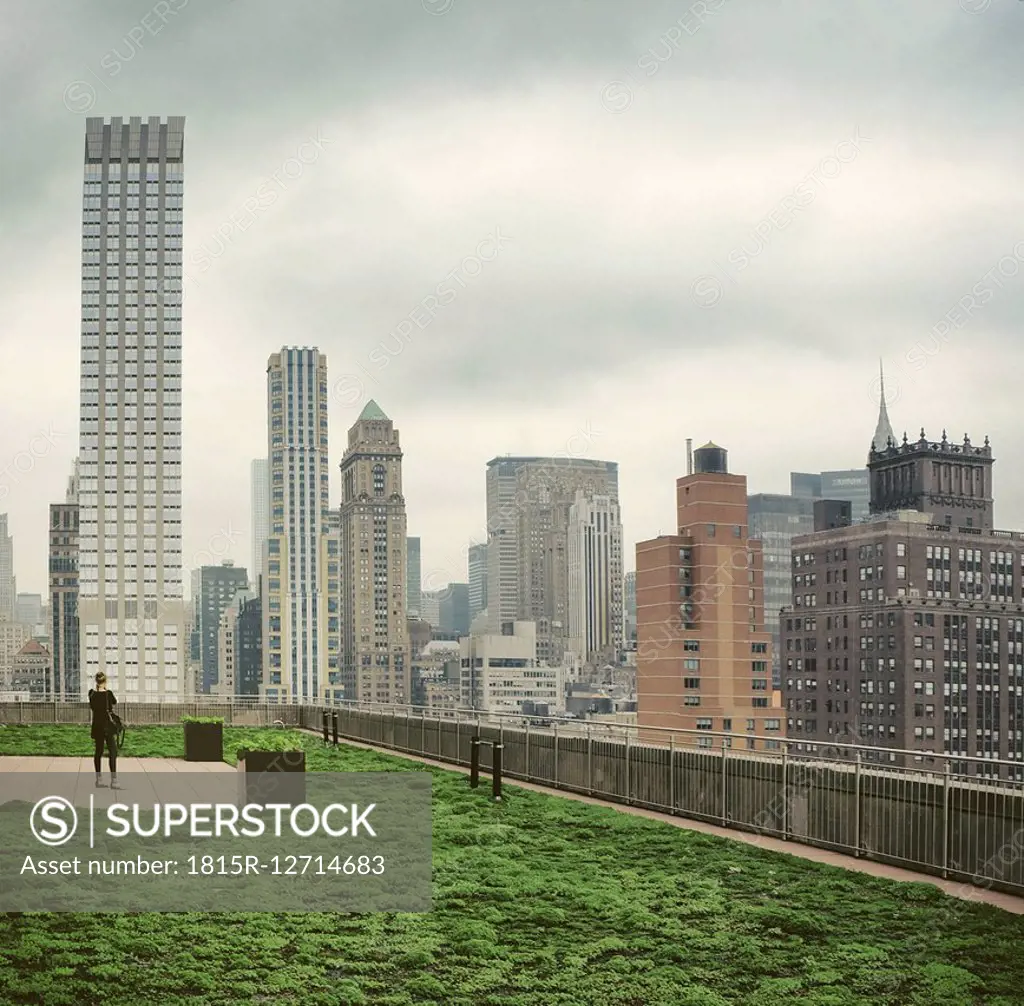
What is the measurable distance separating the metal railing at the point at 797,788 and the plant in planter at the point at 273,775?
5.38 metres

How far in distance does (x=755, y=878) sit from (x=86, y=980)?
7791mm

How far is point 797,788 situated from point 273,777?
295 inches

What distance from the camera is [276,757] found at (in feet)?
66.2

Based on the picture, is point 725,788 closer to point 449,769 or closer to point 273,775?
point 273,775

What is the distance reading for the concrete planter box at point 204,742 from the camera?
30269 millimetres

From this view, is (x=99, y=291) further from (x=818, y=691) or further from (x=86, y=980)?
(x=86, y=980)

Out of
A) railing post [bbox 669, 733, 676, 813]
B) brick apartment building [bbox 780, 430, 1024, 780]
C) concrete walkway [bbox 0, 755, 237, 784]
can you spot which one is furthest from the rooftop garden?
brick apartment building [bbox 780, 430, 1024, 780]

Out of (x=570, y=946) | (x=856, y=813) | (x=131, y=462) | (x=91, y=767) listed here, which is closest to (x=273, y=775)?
(x=856, y=813)

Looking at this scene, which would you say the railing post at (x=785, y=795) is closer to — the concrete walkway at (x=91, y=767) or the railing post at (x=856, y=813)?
the railing post at (x=856, y=813)

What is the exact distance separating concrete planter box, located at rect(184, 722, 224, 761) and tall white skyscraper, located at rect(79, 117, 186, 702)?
516ft

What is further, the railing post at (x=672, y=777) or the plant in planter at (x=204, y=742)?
the plant in planter at (x=204, y=742)

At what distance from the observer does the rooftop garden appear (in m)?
10.1

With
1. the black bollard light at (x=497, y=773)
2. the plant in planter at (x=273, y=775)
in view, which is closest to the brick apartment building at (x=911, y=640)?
the black bollard light at (x=497, y=773)

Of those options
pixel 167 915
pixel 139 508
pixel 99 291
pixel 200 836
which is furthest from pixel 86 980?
pixel 99 291
